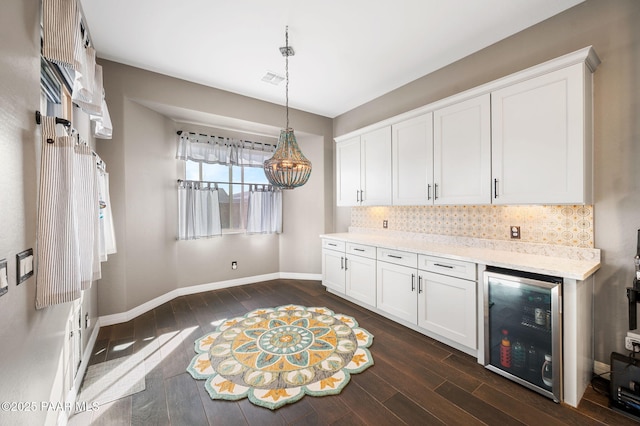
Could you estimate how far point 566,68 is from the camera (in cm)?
201

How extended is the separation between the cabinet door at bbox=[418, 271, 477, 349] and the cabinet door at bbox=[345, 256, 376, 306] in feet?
2.26

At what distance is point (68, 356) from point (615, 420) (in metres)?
3.62

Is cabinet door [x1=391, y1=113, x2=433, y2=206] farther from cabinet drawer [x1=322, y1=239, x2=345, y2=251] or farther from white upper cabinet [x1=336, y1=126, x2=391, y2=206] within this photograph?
cabinet drawer [x1=322, y1=239, x2=345, y2=251]

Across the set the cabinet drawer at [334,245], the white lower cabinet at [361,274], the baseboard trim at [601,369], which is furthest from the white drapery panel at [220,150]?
the baseboard trim at [601,369]

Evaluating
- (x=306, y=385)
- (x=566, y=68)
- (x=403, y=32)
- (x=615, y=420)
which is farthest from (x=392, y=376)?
(x=403, y=32)

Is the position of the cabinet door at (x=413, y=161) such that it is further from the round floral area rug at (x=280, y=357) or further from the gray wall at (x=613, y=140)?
the round floral area rug at (x=280, y=357)

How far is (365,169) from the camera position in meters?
3.83

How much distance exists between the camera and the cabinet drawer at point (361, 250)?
3.35 meters

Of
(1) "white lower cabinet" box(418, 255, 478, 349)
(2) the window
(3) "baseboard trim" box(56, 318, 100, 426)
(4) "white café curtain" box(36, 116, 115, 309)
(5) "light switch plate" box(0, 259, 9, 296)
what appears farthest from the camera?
(2) the window

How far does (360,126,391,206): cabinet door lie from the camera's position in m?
3.47

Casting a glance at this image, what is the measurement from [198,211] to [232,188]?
0.70 meters

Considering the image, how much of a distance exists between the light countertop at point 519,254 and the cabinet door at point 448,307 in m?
0.25

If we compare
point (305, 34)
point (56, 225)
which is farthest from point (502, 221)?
point (56, 225)

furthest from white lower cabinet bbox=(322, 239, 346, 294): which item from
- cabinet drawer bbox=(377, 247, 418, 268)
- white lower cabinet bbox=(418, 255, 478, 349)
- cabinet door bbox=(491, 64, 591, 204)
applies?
cabinet door bbox=(491, 64, 591, 204)
